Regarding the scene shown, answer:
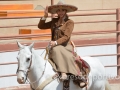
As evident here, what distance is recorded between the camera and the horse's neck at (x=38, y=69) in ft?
26.9

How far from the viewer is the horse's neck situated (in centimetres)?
820

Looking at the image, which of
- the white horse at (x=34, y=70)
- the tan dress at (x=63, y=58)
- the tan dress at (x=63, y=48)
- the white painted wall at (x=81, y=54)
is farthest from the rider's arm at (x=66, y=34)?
the white painted wall at (x=81, y=54)

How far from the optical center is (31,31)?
43.5ft

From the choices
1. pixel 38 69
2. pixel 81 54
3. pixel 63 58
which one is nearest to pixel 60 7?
pixel 63 58

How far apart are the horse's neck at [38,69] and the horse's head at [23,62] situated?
5.7 inches

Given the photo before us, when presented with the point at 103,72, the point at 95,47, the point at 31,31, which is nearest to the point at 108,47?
the point at 95,47

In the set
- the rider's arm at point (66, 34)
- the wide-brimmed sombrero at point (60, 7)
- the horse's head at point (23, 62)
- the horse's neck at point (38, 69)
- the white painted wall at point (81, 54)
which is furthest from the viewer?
the white painted wall at point (81, 54)

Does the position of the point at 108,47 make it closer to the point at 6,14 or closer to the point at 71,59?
the point at 6,14

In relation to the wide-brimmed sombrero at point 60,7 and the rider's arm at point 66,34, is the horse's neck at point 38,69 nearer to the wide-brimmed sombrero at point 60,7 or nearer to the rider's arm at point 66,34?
the rider's arm at point 66,34

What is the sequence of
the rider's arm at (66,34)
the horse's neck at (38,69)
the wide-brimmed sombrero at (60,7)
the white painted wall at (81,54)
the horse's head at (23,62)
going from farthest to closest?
the white painted wall at (81,54), the wide-brimmed sombrero at (60,7), the rider's arm at (66,34), the horse's neck at (38,69), the horse's head at (23,62)

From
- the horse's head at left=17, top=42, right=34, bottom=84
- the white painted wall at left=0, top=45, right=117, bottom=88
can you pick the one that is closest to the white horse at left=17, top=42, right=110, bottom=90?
the horse's head at left=17, top=42, right=34, bottom=84

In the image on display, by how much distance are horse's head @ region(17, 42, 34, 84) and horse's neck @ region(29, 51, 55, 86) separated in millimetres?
146

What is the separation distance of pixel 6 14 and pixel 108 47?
2677 millimetres

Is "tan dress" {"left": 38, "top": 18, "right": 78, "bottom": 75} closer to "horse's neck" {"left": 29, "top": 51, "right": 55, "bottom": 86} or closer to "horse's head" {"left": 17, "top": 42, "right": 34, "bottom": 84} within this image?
"horse's neck" {"left": 29, "top": 51, "right": 55, "bottom": 86}
